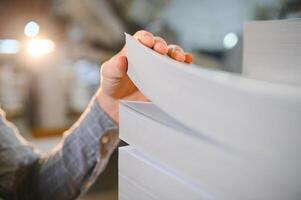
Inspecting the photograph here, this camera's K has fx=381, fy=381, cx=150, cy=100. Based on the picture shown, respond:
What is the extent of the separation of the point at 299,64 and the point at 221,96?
11 cm

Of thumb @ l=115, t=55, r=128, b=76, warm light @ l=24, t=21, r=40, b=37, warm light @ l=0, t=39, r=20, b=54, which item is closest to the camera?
thumb @ l=115, t=55, r=128, b=76

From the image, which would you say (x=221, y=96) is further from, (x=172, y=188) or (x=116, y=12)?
(x=116, y=12)

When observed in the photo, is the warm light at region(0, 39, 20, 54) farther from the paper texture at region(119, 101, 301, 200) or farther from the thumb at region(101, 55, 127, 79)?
the paper texture at region(119, 101, 301, 200)

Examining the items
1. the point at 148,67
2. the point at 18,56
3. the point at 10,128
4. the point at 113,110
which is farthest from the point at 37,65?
the point at 148,67

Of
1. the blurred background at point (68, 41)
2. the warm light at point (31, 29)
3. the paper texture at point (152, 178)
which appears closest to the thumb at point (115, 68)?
the paper texture at point (152, 178)

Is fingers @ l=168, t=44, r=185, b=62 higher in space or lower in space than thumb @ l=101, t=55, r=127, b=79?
higher

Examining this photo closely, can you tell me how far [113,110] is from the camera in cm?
77

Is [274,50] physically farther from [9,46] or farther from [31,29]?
[9,46]

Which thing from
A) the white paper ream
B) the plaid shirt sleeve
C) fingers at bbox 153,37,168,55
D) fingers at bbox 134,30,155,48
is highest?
fingers at bbox 134,30,155,48

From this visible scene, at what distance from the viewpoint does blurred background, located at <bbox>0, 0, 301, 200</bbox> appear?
2.94 metres

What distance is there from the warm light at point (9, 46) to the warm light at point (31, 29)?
0.19 meters

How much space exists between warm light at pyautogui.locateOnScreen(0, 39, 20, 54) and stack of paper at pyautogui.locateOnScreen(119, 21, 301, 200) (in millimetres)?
2988

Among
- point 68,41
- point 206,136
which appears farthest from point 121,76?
point 68,41

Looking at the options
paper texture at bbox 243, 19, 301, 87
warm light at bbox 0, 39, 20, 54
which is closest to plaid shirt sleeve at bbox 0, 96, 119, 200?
paper texture at bbox 243, 19, 301, 87
